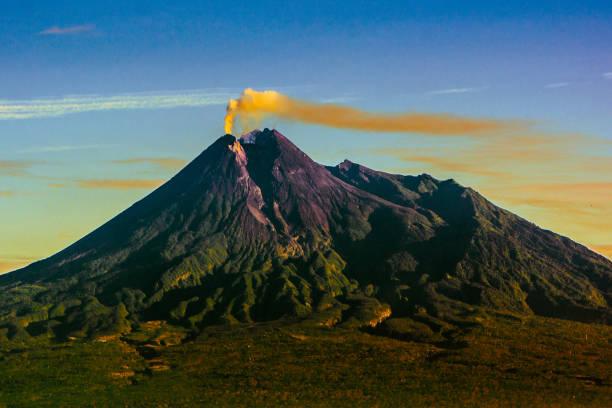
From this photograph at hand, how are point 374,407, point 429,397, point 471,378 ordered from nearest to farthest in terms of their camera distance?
point 374,407
point 429,397
point 471,378

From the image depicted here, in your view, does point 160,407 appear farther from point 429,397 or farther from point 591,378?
point 591,378

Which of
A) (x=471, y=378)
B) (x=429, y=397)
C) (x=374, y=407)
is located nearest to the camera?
(x=374, y=407)

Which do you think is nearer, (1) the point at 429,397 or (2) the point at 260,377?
(1) the point at 429,397

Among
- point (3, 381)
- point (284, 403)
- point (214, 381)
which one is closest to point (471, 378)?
point (284, 403)

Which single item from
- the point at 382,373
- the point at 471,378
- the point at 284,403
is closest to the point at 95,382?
the point at 284,403

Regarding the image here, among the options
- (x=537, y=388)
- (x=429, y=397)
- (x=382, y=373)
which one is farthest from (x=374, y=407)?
(x=537, y=388)

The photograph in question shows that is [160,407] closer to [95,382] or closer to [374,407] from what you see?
[95,382]

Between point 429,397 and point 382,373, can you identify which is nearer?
point 429,397

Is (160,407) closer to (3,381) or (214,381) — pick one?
(214,381)
